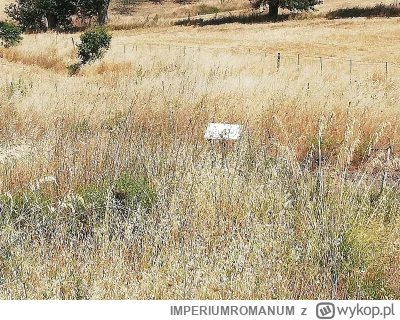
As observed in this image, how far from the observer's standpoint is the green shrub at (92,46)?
18.8m

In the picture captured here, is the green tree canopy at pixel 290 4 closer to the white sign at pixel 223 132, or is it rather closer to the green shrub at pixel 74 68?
the green shrub at pixel 74 68

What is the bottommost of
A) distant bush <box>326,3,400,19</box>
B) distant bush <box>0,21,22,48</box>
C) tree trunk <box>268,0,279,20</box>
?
distant bush <box>0,21,22,48</box>

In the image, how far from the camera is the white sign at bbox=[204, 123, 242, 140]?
535 centimetres

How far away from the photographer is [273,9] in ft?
132

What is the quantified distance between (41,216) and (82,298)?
1.26 meters

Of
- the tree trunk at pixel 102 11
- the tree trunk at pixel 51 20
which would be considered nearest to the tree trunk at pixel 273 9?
the tree trunk at pixel 102 11
